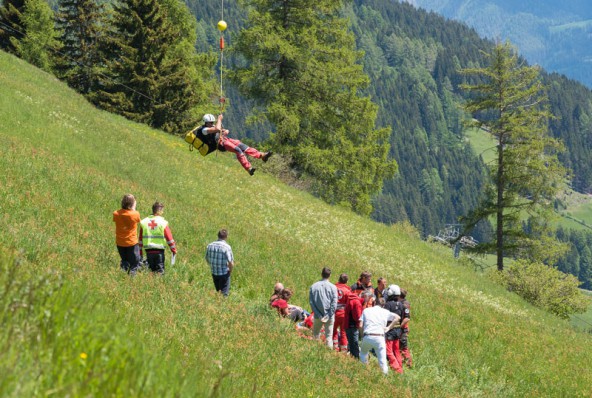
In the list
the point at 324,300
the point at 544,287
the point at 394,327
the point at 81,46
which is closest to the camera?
the point at 324,300

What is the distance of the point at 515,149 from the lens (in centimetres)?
4253

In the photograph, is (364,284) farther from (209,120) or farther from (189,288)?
(209,120)

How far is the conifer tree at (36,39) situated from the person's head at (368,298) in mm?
39925

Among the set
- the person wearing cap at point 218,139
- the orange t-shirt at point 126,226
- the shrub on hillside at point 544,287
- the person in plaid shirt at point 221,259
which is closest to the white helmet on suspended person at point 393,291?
the person in plaid shirt at point 221,259

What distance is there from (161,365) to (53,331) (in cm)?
98

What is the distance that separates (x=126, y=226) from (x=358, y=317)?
18.3 ft

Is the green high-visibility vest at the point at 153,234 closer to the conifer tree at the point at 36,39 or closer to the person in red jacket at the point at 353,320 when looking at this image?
the person in red jacket at the point at 353,320

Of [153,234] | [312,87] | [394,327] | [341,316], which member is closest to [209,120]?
[153,234]

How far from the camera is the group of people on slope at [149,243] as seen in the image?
38.1 ft

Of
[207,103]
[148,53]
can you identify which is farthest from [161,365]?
[207,103]

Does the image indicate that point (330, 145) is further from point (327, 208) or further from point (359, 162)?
point (327, 208)

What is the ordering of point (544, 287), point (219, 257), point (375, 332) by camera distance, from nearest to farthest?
point (375, 332)
point (219, 257)
point (544, 287)

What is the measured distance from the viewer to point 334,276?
70.3ft

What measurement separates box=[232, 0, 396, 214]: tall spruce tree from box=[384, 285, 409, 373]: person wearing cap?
88.1 feet
